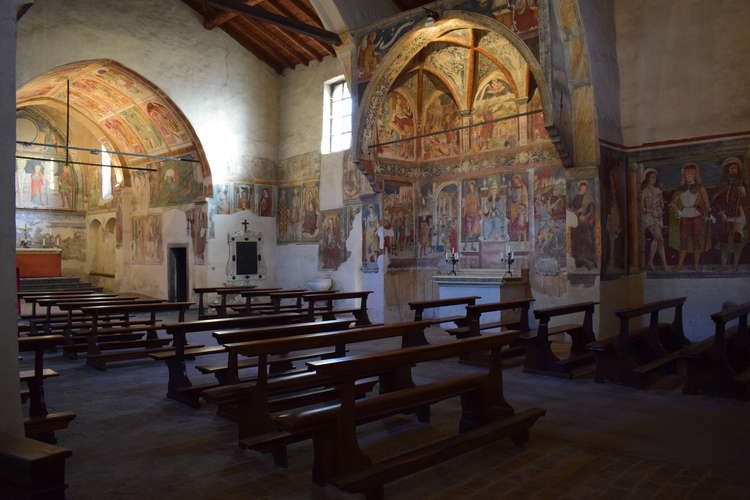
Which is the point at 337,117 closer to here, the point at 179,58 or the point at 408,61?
the point at 179,58

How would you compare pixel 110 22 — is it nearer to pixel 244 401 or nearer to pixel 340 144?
pixel 340 144

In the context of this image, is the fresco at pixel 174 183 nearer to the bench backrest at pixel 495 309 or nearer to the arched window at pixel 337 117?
the arched window at pixel 337 117

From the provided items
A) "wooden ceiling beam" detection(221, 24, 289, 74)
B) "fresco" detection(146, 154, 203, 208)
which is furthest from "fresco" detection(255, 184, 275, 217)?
"wooden ceiling beam" detection(221, 24, 289, 74)

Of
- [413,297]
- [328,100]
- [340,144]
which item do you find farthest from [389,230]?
[328,100]

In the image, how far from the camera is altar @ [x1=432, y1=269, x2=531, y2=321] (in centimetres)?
1093

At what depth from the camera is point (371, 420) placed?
13.6ft

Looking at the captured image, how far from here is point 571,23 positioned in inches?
383

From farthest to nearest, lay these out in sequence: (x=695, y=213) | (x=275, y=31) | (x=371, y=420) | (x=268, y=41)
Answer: (x=268, y=41) < (x=275, y=31) < (x=695, y=213) < (x=371, y=420)

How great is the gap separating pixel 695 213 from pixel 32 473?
1074 cm

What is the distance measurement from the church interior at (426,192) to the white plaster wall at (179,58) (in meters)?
0.06

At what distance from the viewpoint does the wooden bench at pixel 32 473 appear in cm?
227

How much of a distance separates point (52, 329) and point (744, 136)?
1277cm

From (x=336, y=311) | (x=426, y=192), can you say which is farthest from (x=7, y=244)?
(x=426, y=192)

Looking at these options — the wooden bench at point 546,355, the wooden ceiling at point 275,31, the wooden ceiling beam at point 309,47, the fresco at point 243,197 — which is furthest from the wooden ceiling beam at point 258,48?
the wooden bench at point 546,355
